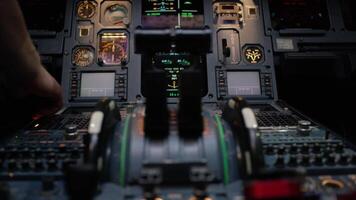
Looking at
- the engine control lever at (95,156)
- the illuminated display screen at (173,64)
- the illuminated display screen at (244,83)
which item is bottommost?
the engine control lever at (95,156)

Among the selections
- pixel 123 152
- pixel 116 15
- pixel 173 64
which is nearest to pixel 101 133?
pixel 123 152

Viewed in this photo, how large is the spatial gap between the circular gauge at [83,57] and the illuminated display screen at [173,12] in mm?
468

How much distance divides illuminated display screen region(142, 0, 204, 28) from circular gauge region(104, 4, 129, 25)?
0.48ft

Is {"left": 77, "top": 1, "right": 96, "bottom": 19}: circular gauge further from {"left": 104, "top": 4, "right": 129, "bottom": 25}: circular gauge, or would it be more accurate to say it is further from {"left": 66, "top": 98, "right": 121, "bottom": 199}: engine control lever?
{"left": 66, "top": 98, "right": 121, "bottom": 199}: engine control lever

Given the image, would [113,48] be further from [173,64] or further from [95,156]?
[95,156]

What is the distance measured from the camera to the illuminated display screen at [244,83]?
2.47 m

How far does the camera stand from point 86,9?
275cm

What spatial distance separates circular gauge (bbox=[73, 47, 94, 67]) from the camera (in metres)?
2.54

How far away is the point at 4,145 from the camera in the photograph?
5.27 feet

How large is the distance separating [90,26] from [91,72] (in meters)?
0.41

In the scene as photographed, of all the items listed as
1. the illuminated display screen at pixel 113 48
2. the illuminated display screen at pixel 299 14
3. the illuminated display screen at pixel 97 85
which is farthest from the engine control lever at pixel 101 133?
the illuminated display screen at pixel 299 14

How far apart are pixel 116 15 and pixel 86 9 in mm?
242

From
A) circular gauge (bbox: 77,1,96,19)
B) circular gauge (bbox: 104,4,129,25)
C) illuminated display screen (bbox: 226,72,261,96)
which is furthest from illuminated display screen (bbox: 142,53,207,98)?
circular gauge (bbox: 77,1,96,19)

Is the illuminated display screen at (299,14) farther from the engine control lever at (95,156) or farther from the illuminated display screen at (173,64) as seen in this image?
the engine control lever at (95,156)
